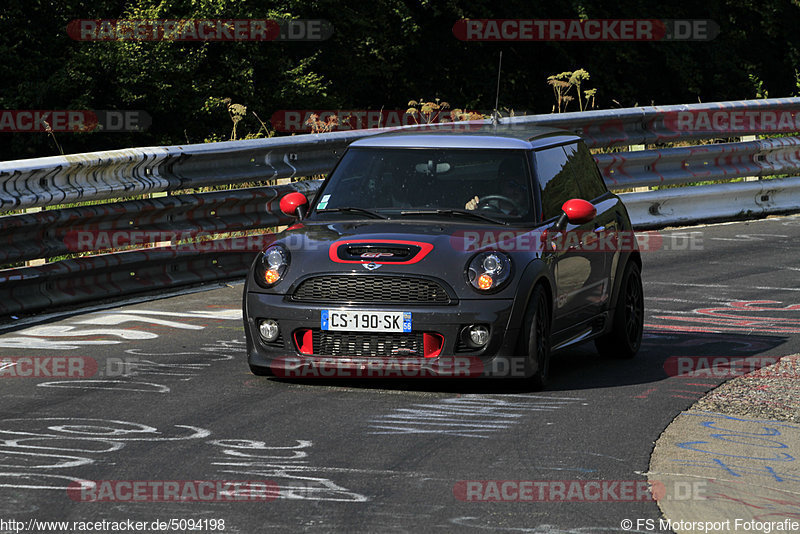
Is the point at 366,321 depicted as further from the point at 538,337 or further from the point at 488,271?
the point at 538,337

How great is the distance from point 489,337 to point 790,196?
11.7 metres

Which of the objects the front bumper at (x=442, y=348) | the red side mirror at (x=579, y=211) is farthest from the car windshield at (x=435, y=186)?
the front bumper at (x=442, y=348)

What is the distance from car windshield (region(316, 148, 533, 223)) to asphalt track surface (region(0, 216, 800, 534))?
1110mm

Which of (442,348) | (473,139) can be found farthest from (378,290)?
(473,139)

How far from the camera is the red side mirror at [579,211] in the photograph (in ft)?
29.5

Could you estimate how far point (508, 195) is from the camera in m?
9.10

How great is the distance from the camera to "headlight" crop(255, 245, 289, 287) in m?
8.51

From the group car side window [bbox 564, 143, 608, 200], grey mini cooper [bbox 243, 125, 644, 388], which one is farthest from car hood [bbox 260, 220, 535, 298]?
car side window [bbox 564, 143, 608, 200]

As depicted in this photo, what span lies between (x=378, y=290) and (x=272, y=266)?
2.33 feet

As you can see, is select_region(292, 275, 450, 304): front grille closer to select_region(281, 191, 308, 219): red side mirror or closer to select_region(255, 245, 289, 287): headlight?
select_region(255, 245, 289, 287): headlight

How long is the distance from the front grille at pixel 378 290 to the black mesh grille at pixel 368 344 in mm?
198

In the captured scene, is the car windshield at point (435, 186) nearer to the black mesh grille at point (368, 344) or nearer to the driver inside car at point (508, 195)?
the driver inside car at point (508, 195)

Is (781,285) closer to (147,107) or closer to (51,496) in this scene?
(51,496)

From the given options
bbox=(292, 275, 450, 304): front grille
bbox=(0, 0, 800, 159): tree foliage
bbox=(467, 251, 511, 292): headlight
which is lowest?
bbox=(292, 275, 450, 304): front grille
